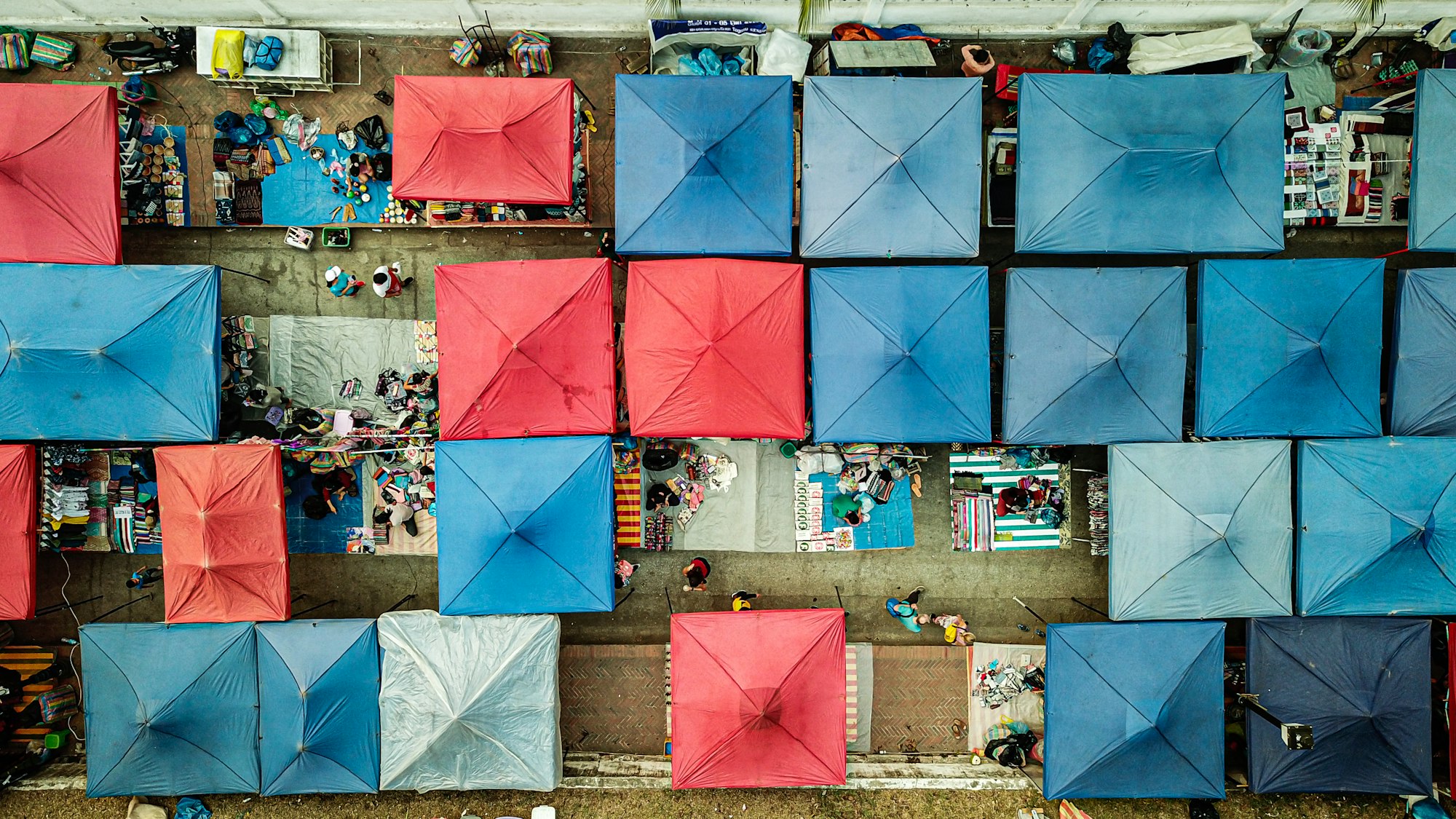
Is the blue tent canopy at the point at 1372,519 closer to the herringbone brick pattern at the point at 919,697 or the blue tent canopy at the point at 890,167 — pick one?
the herringbone brick pattern at the point at 919,697

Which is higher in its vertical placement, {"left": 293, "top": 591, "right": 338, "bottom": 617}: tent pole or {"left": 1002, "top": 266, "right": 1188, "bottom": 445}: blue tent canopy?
{"left": 1002, "top": 266, "right": 1188, "bottom": 445}: blue tent canopy

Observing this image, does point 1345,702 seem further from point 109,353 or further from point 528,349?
point 109,353

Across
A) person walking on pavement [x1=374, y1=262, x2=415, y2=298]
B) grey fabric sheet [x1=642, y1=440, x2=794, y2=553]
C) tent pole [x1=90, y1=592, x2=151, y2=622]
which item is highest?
person walking on pavement [x1=374, y1=262, x2=415, y2=298]

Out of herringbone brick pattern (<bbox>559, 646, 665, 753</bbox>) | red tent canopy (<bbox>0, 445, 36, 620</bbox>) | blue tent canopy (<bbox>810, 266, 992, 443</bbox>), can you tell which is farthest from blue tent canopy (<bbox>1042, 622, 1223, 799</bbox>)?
red tent canopy (<bbox>0, 445, 36, 620</bbox>)

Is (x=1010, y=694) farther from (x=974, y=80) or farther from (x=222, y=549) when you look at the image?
(x=222, y=549)

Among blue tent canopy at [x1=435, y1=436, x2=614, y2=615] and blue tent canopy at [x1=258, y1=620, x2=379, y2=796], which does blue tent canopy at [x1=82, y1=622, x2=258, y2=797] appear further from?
blue tent canopy at [x1=435, y1=436, x2=614, y2=615]

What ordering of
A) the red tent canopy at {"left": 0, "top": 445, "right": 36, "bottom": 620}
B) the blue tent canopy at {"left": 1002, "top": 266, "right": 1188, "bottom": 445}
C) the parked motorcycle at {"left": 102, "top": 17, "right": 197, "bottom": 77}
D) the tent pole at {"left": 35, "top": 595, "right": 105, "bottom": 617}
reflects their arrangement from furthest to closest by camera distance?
1. the tent pole at {"left": 35, "top": 595, "right": 105, "bottom": 617}
2. the parked motorcycle at {"left": 102, "top": 17, "right": 197, "bottom": 77}
3. the blue tent canopy at {"left": 1002, "top": 266, "right": 1188, "bottom": 445}
4. the red tent canopy at {"left": 0, "top": 445, "right": 36, "bottom": 620}

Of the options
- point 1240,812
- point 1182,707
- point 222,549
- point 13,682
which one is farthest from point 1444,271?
point 13,682
